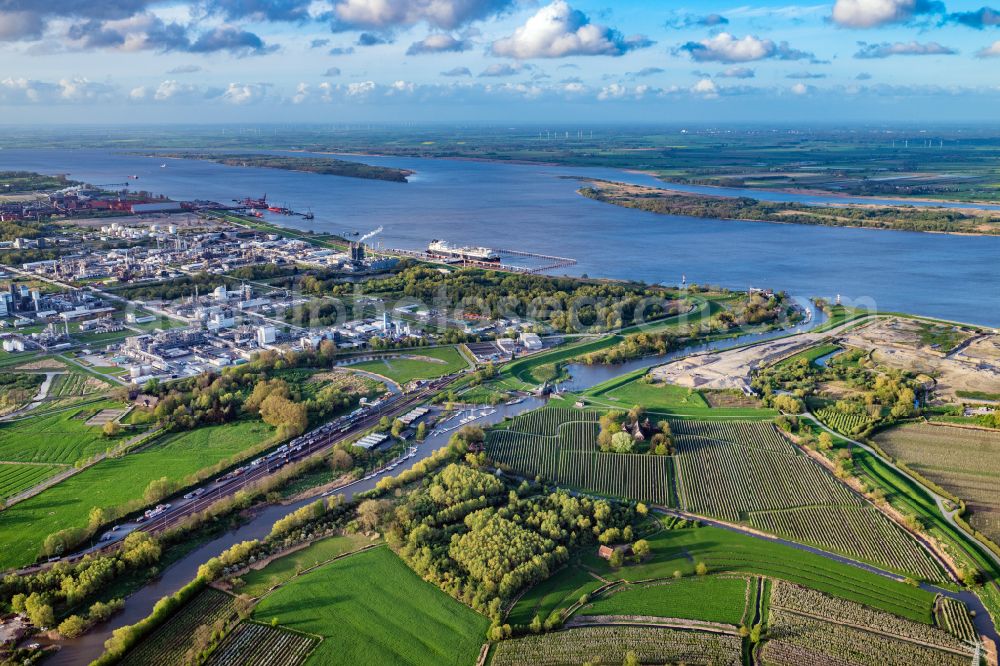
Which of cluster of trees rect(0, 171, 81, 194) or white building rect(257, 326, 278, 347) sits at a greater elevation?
cluster of trees rect(0, 171, 81, 194)

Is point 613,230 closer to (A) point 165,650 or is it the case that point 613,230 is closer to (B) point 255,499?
(B) point 255,499

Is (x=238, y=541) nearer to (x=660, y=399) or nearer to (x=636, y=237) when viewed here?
(x=660, y=399)

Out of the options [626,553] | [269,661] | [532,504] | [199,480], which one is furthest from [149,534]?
[626,553]

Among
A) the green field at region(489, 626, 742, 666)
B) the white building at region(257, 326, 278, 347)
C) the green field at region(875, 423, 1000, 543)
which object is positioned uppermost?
the white building at region(257, 326, 278, 347)

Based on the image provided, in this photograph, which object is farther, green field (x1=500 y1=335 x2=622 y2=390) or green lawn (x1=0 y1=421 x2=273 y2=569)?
green field (x1=500 y1=335 x2=622 y2=390)

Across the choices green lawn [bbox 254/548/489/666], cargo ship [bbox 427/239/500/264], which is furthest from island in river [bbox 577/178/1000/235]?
green lawn [bbox 254/548/489/666]

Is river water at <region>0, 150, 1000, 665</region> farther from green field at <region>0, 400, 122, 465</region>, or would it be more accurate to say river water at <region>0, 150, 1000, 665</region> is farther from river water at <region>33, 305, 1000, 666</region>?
green field at <region>0, 400, 122, 465</region>

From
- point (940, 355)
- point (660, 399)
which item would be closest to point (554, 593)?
point (660, 399)

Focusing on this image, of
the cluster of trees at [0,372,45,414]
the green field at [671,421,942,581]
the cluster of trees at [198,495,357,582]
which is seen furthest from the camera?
the cluster of trees at [0,372,45,414]

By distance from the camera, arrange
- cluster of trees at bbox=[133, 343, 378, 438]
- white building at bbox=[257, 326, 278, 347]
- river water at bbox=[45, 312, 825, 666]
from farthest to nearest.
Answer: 1. white building at bbox=[257, 326, 278, 347]
2. cluster of trees at bbox=[133, 343, 378, 438]
3. river water at bbox=[45, 312, 825, 666]
